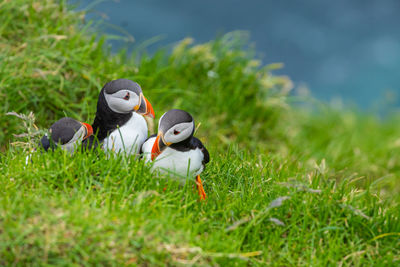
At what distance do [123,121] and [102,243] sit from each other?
51.7 inches

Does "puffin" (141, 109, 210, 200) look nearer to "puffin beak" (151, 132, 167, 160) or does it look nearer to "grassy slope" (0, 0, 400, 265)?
"puffin beak" (151, 132, 167, 160)

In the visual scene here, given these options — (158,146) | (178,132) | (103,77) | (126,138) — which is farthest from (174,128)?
(103,77)

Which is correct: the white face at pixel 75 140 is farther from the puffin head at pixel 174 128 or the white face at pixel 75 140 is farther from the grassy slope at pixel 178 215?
the puffin head at pixel 174 128

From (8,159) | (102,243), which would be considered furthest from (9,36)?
(102,243)

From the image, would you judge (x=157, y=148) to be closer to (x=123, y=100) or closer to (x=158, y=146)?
(x=158, y=146)

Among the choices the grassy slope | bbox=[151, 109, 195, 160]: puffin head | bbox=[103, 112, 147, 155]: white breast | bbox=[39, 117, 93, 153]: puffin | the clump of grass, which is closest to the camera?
the grassy slope

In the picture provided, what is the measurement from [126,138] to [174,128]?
2.03ft

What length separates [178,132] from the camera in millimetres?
3445

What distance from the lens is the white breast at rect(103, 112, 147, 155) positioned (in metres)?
3.83

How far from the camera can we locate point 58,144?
359cm

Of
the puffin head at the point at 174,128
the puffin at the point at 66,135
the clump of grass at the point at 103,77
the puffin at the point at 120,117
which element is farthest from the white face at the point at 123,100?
the clump of grass at the point at 103,77

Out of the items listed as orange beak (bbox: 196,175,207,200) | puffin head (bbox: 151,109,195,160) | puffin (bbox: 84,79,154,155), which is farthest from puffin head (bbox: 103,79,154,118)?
orange beak (bbox: 196,175,207,200)

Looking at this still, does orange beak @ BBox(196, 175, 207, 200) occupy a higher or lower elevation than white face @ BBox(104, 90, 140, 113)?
lower

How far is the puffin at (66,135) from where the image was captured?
3.71 m
